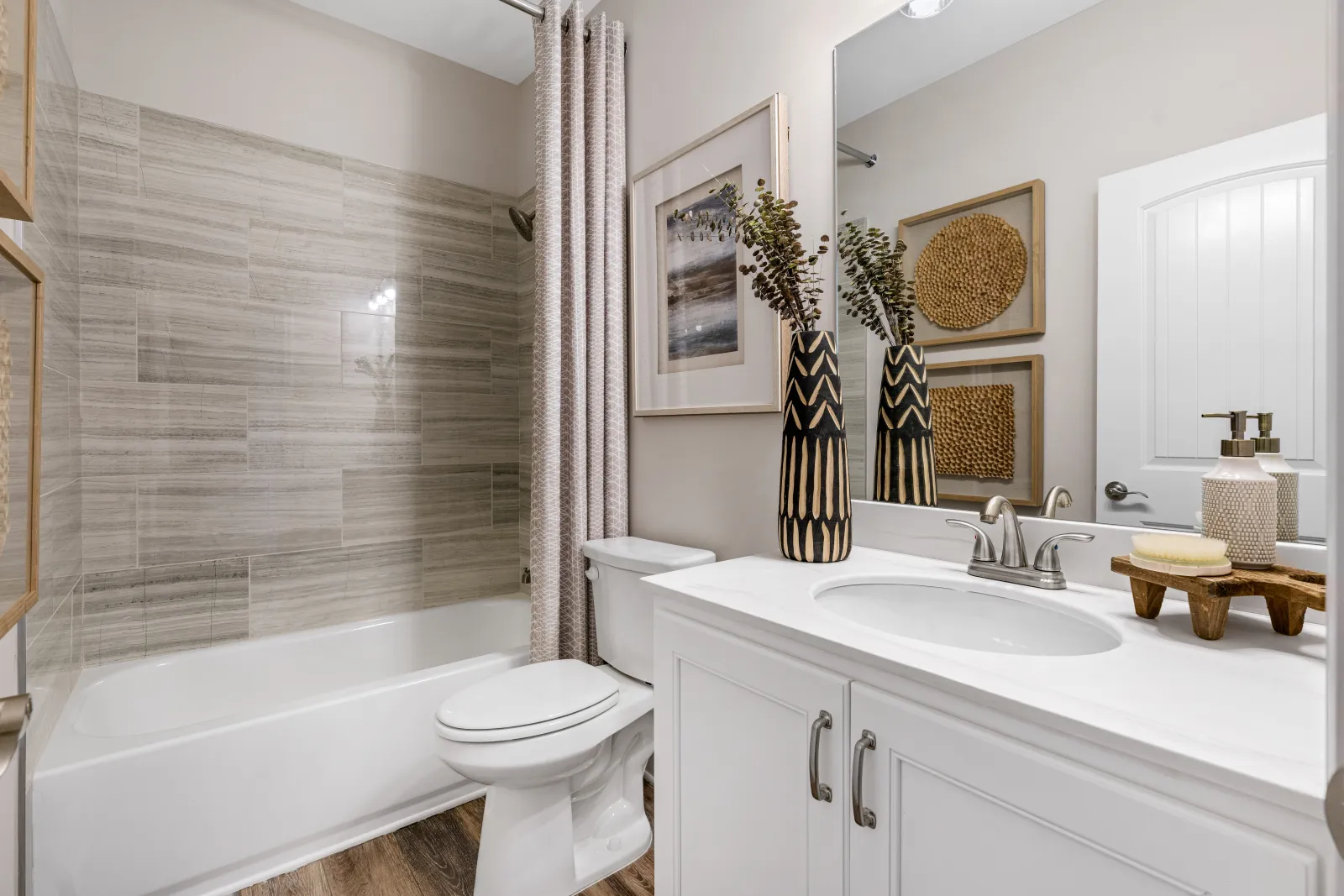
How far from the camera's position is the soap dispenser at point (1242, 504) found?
809 mm

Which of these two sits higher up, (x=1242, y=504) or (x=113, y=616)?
(x=1242, y=504)

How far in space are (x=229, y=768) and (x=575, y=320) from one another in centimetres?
147

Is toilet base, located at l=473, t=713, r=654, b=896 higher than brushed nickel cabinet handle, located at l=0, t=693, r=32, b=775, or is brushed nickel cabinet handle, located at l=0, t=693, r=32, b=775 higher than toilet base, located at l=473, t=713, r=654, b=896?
brushed nickel cabinet handle, located at l=0, t=693, r=32, b=775

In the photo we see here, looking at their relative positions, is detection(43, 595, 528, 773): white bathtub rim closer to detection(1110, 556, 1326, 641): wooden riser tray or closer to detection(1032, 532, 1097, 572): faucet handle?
detection(1032, 532, 1097, 572): faucet handle

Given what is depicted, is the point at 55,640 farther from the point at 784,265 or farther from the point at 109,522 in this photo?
the point at 784,265

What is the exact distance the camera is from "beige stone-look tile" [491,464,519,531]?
8.85ft

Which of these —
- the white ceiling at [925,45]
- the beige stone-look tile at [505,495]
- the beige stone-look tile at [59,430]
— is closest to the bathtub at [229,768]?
the beige stone-look tile at [59,430]

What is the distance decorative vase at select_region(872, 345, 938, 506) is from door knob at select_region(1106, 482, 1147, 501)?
1.00ft

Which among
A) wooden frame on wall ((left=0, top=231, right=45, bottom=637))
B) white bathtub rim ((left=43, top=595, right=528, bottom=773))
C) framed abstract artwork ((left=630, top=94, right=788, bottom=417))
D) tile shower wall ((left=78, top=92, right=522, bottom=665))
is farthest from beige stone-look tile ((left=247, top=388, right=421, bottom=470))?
wooden frame on wall ((left=0, top=231, right=45, bottom=637))

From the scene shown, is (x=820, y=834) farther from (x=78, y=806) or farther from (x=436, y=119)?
(x=436, y=119)

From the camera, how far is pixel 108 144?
1896 millimetres

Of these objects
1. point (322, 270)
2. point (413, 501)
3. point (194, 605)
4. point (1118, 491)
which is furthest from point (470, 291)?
point (1118, 491)

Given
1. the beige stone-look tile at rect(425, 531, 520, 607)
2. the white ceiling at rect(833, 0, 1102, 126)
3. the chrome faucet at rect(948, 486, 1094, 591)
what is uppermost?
the white ceiling at rect(833, 0, 1102, 126)

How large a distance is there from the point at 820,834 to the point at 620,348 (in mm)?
1483
